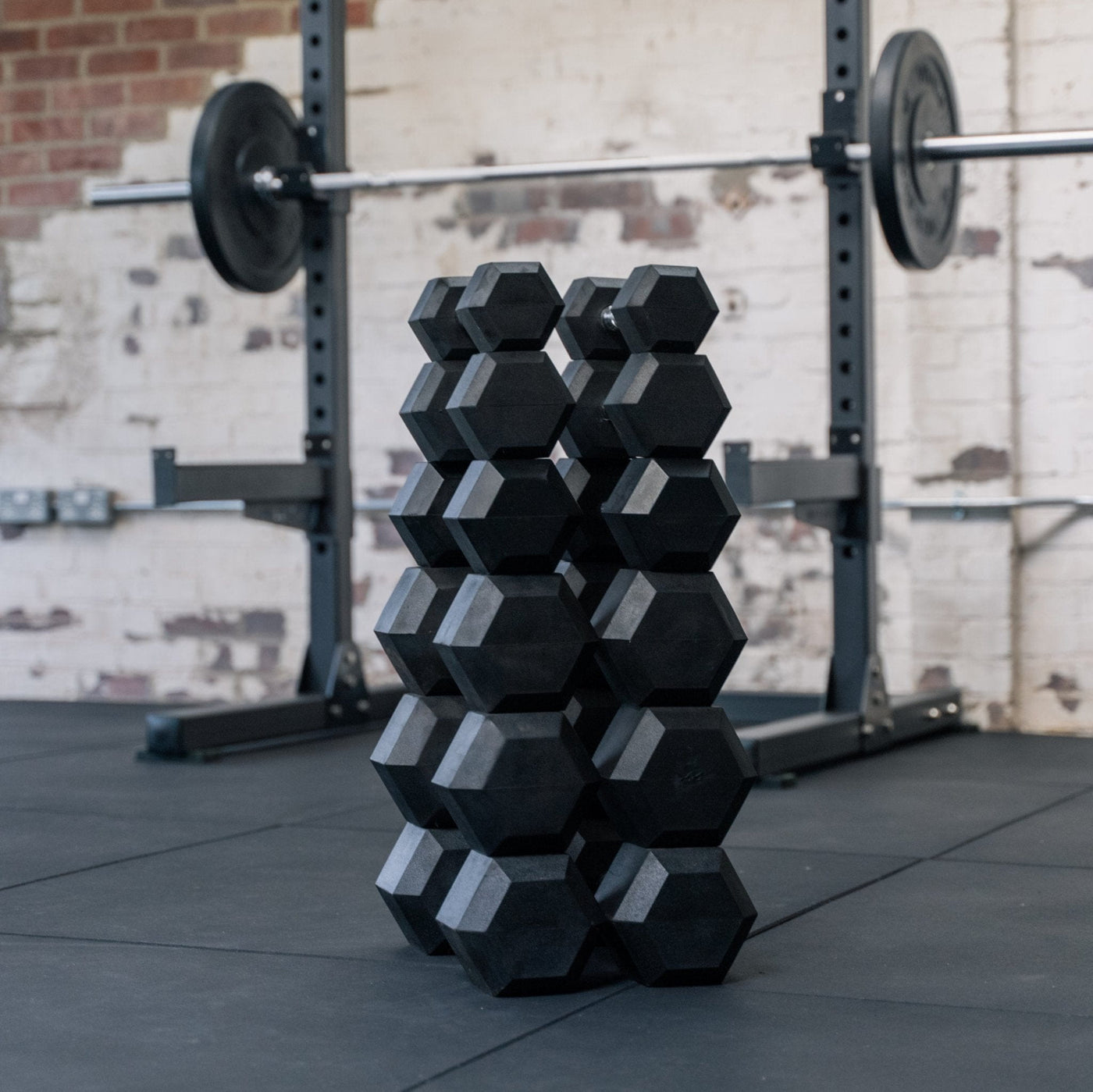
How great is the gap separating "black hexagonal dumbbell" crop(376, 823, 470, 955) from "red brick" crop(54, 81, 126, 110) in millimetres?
3292

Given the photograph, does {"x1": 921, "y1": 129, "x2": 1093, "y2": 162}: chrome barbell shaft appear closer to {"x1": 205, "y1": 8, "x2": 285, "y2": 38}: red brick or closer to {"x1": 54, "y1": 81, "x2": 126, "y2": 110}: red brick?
{"x1": 205, "y1": 8, "x2": 285, "y2": 38}: red brick

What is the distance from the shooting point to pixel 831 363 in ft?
11.6

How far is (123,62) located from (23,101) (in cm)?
33

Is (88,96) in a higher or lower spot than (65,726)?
higher

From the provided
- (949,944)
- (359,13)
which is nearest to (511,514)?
(949,944)

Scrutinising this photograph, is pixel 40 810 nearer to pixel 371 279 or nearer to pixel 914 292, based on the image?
pixel 371 279

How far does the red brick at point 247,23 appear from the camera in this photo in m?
4.53

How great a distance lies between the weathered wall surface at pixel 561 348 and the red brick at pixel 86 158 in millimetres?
41

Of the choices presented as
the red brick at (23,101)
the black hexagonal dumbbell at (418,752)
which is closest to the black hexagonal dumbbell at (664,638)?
the black hexagonal dumbbell at (418,752)

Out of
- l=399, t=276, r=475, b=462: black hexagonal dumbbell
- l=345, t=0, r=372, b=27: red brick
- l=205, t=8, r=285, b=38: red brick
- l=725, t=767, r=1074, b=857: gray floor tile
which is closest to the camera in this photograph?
l=399, t=276, r=475, b=462: black hexagonal dumbbell

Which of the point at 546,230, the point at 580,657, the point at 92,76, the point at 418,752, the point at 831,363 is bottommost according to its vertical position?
the point at 418,752

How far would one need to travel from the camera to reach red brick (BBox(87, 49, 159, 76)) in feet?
15.2

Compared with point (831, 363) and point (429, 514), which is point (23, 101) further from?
point (429, 514)

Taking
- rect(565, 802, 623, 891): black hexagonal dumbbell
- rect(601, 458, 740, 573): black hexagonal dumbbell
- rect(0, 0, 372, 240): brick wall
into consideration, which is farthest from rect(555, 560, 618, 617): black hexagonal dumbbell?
rect(0, 0, 372, 240): brick wall
